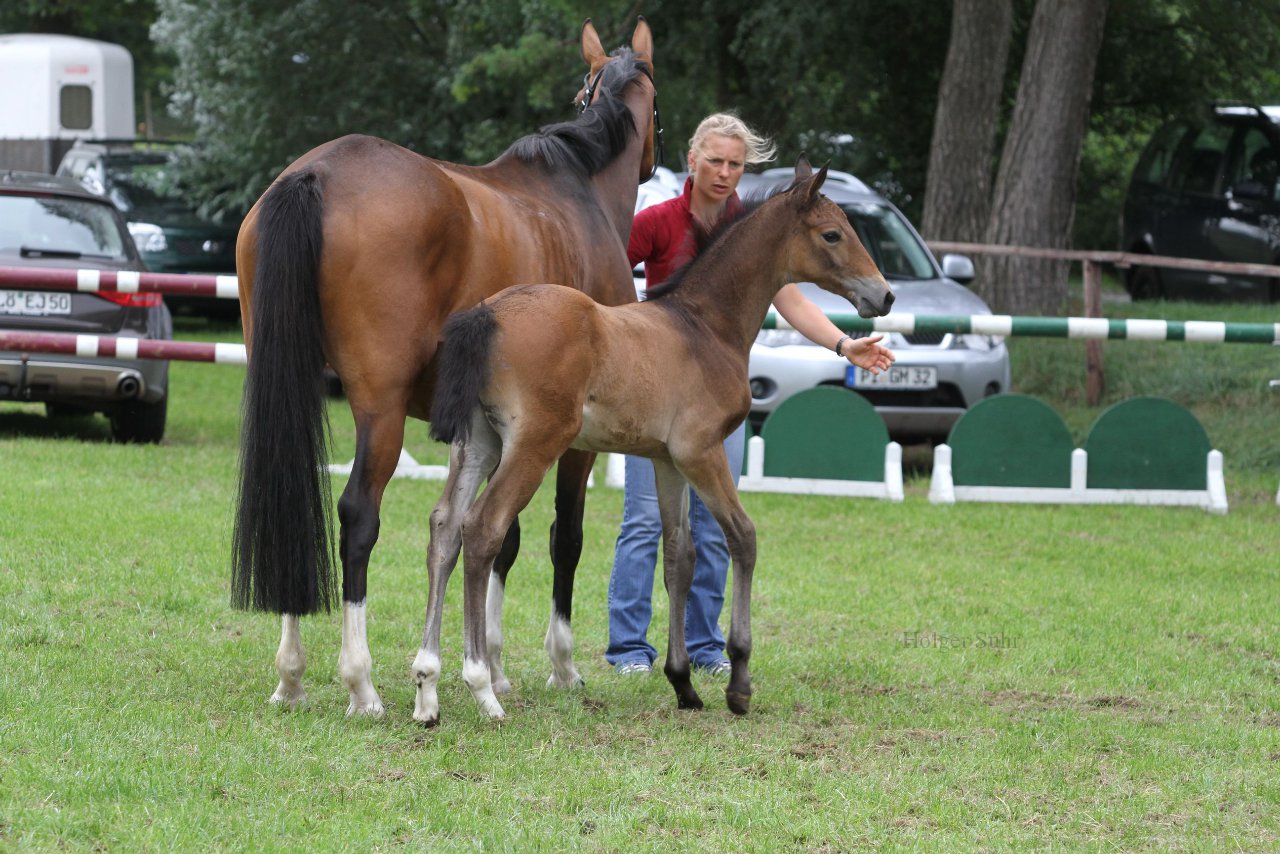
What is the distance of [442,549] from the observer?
208 inches

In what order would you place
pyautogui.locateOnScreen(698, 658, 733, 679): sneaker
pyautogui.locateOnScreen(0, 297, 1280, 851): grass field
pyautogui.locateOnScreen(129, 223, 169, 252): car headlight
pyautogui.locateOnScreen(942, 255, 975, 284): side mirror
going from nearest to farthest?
pyautogui.locateOnScreen(0, 297, 1280, 851): grass field, pyautogui.locateOnScreen(698, 658, 733, 679): sneaker, pyautogui.locateOnScreen(942, 255, 975, 284): side mirror, pyautogui.locateOnScreen(129, 223, 169, 252): car headlight

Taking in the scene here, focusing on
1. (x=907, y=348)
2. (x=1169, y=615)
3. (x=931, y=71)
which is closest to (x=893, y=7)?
(x=931, y=71)

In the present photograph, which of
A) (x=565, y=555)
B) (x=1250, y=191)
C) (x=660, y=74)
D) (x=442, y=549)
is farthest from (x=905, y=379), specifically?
(x=660, y=74)

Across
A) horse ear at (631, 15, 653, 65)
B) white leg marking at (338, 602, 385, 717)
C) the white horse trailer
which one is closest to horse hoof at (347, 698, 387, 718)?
white leg marking at (338, 602, 385, 717)

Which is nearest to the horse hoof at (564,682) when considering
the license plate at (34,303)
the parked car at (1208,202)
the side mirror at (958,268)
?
the license plate at (34,303)

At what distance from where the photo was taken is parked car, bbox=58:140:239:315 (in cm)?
2114

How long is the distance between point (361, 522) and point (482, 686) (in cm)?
68

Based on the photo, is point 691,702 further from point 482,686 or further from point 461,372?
point 461,372

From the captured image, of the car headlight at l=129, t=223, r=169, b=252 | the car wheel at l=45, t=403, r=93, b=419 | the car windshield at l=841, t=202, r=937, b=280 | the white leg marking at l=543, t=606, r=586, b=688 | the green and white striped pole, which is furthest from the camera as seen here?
the car headlight at l=129, t=223, r=169, b=252

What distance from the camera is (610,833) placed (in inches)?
164

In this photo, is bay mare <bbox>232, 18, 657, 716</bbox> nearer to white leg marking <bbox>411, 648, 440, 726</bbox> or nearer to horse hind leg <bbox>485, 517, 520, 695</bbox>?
white leg marking <bbox>411, 648, 440, 726</bbox>

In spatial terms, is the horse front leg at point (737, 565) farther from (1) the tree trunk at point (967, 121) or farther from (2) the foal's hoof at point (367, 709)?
(1) the tree trunk at point (967, 121)

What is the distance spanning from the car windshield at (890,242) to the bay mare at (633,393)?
7268mm

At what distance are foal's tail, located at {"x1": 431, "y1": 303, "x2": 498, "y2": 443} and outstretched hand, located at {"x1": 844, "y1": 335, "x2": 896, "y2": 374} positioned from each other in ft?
4.84
